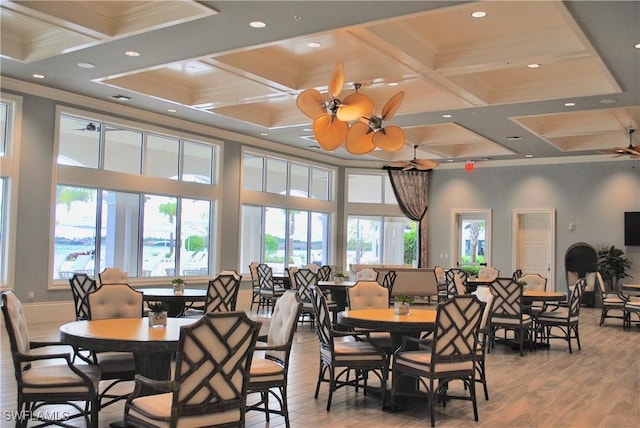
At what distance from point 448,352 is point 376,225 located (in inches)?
513

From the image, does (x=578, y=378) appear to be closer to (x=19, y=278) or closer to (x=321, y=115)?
(x=321, y=115)

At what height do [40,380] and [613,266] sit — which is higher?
[613,266]

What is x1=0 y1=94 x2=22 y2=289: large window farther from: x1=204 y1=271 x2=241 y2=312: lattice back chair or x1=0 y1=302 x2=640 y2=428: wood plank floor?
x1=204 y1=271 x2=241 y2=312: lattice back chair

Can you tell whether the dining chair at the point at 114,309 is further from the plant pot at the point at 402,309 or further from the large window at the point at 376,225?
the large window at the point at 376,225

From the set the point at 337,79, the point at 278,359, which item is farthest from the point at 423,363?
the point at 337,79

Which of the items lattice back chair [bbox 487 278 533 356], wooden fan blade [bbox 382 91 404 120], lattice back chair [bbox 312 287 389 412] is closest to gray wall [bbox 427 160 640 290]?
lattice back chair [bbox 487 278 533 356]

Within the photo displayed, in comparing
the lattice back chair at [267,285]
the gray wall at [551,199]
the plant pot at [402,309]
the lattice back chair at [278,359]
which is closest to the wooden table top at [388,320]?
the plant pot at [402,309]

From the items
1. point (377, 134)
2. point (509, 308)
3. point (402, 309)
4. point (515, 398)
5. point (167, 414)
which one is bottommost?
point (515, 398)

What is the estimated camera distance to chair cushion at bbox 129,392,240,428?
3383 millimetres

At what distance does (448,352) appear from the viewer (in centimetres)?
502

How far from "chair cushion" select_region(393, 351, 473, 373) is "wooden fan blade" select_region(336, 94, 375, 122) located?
267 cm

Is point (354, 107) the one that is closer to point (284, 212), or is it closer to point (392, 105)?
point (392, 105)

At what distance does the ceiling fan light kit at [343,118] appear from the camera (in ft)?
21.6

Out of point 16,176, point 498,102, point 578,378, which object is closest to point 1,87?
point 16,176
